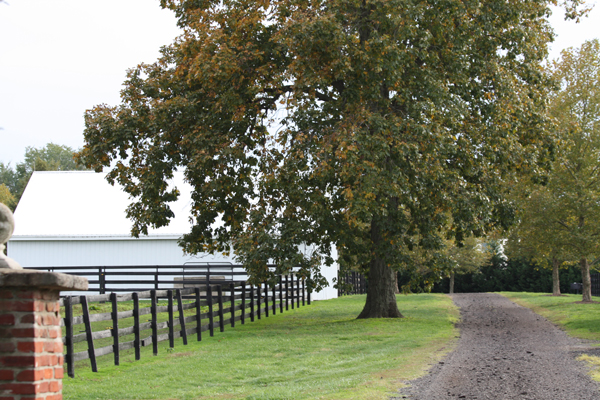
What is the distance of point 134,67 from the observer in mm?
18562

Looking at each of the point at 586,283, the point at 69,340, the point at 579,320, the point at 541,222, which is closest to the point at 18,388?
the point at 69,340

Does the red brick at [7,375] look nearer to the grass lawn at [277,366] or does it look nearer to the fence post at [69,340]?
the grass lawn at [277,366]

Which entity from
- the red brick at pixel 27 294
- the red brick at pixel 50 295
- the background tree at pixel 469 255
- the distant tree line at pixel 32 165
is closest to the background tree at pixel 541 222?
the background tree at pixel 469 255

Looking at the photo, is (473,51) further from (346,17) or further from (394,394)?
(394,394)

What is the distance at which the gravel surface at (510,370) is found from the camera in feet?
24.1

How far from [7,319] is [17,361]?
26 cm

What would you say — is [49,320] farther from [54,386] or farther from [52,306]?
[54,386]

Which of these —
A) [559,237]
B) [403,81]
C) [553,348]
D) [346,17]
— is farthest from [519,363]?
[559,237]

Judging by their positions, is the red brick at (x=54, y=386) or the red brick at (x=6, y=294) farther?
the red brick at (x=54, y=386)

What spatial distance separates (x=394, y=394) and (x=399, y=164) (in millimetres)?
8269

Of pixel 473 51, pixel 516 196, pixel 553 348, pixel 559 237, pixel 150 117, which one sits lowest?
pixel 553 348

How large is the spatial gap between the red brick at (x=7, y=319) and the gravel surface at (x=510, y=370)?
4.94 m

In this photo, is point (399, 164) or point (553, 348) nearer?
point (553, 348)

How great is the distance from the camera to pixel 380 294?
59.7ft
